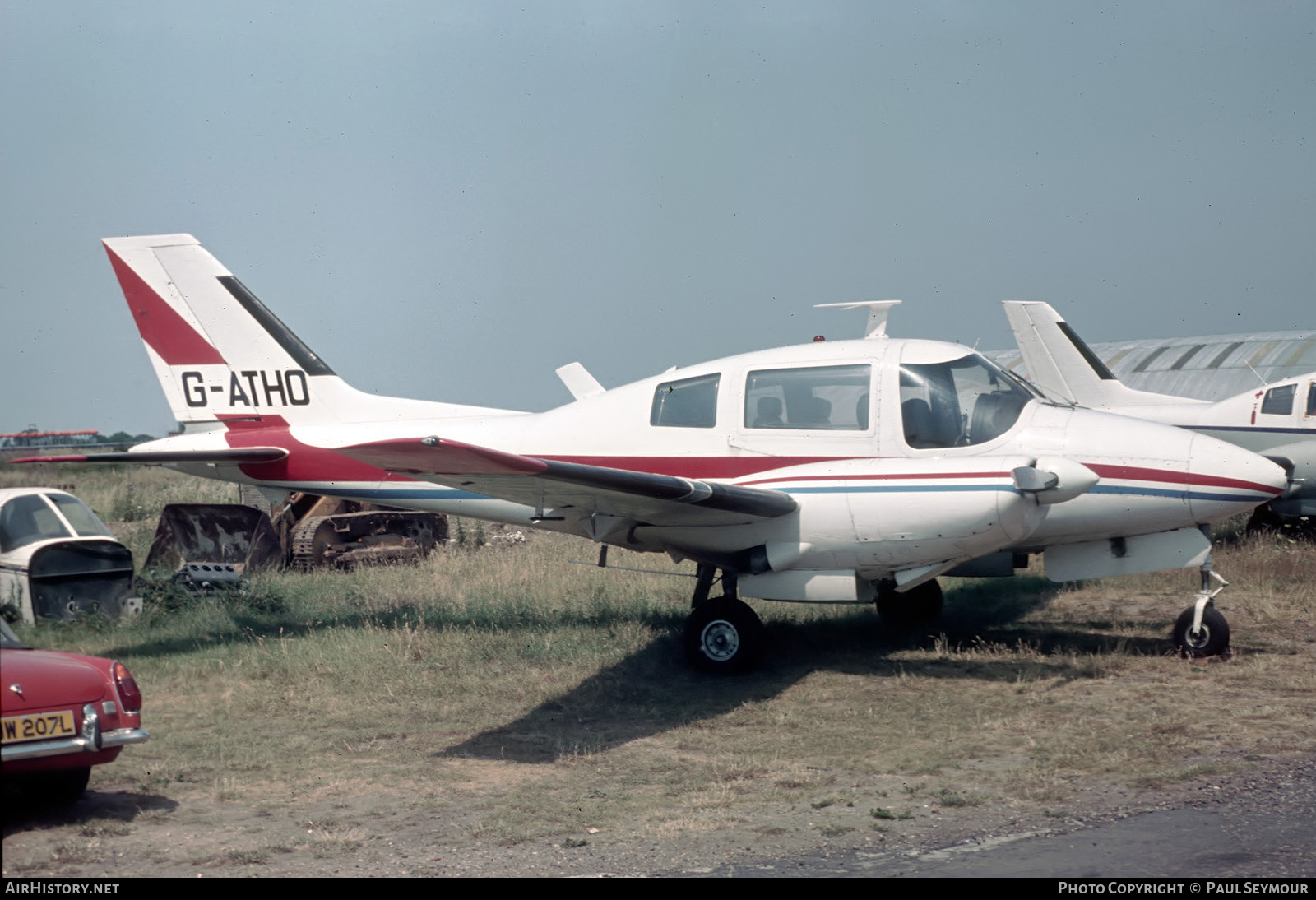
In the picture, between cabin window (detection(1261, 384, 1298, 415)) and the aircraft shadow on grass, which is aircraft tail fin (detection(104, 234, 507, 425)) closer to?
the aircraft shadow on grass

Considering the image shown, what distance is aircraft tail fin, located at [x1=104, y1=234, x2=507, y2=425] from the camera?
10828 millimetres

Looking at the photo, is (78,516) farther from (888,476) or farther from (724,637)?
(888,476)

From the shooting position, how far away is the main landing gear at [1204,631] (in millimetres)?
8523

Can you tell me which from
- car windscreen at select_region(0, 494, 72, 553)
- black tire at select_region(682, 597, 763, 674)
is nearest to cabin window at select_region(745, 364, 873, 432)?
black tire at select_region(682, 597, 763, 674)

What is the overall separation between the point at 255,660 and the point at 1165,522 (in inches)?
291

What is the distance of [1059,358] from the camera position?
60.2 feet

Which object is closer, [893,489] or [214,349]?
[893,489]

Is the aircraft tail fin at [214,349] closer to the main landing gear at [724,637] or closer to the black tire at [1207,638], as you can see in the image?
the main landing gear at [724,637]

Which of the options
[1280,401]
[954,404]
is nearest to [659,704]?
[954,404]

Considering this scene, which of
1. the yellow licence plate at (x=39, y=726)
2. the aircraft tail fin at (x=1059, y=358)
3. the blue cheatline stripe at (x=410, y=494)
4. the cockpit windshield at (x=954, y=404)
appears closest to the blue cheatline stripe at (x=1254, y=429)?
the aircraft tail fin at (x=1059, y=358)

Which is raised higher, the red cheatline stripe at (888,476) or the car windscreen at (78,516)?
the red cheatline stripe at (888,476)

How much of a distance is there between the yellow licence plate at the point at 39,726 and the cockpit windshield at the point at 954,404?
5.91 m

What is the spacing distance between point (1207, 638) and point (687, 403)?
Answer: 454 centimetres
